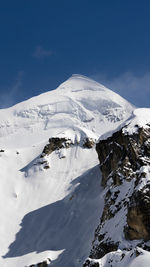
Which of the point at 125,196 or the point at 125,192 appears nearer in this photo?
the point at 125,196

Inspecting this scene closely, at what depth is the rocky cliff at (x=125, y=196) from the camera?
34000mm

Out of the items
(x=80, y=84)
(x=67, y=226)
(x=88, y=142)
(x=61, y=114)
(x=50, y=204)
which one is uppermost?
(x=80, y=84)

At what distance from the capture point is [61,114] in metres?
150

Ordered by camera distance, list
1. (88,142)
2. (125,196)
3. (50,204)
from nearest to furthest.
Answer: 1. (125,196)
2. (50,204)
3. (88,142)

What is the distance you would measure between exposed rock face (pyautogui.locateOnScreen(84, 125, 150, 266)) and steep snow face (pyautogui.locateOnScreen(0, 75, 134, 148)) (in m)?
69.8

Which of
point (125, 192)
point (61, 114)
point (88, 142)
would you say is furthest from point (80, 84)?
point (125, 192)

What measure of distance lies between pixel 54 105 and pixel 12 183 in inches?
3267

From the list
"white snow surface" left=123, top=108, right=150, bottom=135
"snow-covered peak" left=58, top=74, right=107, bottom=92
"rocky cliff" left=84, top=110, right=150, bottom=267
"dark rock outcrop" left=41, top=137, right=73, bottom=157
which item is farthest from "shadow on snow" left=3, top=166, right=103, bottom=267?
"snow-covered peak" left=58, top=74, right=107, bottom=92

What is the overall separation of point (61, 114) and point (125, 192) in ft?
353

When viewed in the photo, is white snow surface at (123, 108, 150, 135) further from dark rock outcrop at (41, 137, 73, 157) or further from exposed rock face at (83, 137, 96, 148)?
dark rock outcrop at (41, 137, 73, 157)

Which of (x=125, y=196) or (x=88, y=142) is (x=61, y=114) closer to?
(x=88, y=142)

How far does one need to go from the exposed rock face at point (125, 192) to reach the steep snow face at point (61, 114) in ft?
229

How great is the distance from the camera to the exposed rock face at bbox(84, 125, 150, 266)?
113ft

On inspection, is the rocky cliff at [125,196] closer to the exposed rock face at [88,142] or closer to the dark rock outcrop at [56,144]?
the exposed rock face at [88,142]
